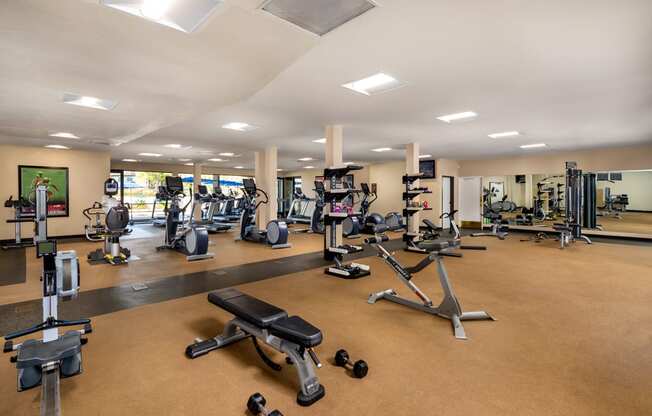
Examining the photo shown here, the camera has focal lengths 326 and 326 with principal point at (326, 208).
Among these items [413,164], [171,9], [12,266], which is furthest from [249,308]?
[413,164]

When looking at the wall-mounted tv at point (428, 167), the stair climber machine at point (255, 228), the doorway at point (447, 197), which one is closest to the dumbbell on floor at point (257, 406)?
the stair climber machine at point (255, 228)

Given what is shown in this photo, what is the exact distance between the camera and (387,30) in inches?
103

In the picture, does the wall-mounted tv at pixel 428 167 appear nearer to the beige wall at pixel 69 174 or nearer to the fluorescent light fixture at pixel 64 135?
the fluorescent light fixture at pixel 64 135

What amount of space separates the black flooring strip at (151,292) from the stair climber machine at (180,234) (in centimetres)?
101

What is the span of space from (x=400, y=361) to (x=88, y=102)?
509 centimetres

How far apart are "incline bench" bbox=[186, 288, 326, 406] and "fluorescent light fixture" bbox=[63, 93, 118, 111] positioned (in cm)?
338

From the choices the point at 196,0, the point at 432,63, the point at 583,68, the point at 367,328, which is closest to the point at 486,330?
the point at 367,328

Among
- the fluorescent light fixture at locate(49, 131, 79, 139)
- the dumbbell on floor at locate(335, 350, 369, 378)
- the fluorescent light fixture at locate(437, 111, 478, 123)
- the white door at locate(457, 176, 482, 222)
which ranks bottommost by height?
the dumbbell on floor at locate(335, 350, 369, 378)

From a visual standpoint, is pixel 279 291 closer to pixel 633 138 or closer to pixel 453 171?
pixel 633 138

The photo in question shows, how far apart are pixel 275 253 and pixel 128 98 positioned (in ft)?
12.4

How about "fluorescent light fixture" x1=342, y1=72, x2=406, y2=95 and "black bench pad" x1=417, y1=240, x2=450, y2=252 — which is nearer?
"black bench pad" x1=417, y1=240, x2=450, y2=252

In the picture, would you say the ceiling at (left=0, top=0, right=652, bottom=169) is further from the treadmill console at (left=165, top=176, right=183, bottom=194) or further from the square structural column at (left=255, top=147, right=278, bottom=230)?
the square structural column at (left=255, top=147, right=278, bottom=230)

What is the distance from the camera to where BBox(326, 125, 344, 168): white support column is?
6.03 meters

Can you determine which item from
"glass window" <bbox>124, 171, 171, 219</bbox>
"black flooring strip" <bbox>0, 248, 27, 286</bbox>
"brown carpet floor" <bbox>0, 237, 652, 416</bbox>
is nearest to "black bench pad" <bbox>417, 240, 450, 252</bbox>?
"brown carpet floor" <bbox>0, 237, 652, 416</bbox>
